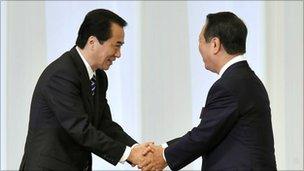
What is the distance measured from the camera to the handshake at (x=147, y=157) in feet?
7.88

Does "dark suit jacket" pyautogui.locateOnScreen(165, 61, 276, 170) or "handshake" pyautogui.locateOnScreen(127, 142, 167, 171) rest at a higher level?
"dark suit jacket" pyautogui.locateOnScreen(165, 61, 276, 170)

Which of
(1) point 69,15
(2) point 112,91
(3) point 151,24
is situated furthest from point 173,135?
(1) point 69,15

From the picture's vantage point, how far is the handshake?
240 centimetres

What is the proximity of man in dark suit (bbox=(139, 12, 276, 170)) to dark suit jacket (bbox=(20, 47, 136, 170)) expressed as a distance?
362mm

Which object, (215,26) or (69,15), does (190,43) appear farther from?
(215,26)

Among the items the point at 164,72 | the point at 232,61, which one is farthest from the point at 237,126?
the point at 164,72

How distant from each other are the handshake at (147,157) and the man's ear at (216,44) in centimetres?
52

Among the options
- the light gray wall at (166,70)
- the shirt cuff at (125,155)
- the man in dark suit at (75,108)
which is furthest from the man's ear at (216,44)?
the light gray wall at (166,70)

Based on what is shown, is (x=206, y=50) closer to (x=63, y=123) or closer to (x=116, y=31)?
(x=116, y=31)

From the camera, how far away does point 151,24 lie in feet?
11.0

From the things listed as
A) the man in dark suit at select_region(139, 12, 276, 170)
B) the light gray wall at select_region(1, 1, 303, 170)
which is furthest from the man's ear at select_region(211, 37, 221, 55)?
the light gray wall at select_region(1, 1, 303, 170)

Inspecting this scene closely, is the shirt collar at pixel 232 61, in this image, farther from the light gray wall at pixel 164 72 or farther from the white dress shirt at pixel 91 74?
the light gray wall at pixel 164 72

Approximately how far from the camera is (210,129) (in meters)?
2.03

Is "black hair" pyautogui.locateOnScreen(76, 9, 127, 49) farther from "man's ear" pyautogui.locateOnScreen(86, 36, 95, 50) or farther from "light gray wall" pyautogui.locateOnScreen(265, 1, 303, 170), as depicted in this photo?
"light gray wall" pyautogui.locateOnScreen(265, 1, 303, 170)
